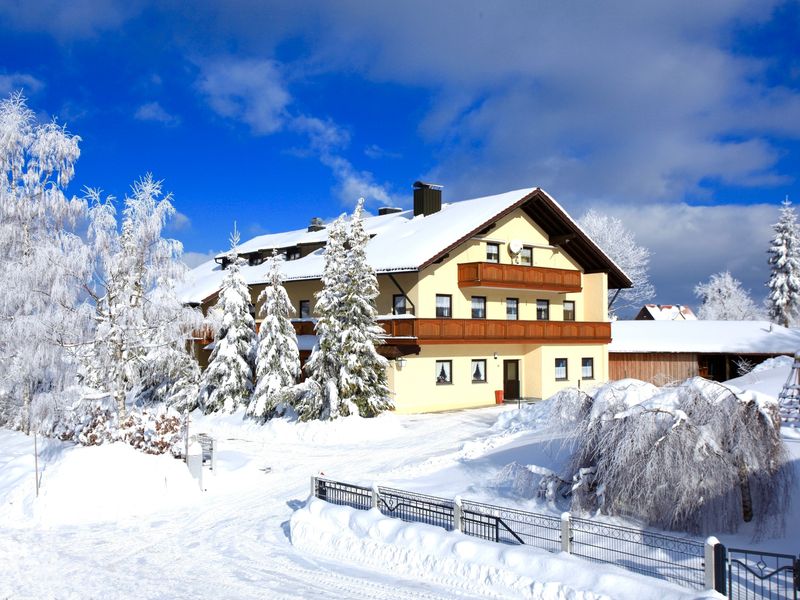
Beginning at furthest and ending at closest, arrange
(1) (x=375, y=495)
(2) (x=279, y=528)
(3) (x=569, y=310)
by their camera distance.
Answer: (3) (x=569, y=310)
(2) (x=279, y=528)
(1) (x=375, y=495)

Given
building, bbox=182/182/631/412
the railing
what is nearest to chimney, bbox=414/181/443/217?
building, bbox=182/182/631/412

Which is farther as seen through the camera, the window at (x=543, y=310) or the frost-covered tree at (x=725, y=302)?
the frost-covered tree at (x=725, y=302)

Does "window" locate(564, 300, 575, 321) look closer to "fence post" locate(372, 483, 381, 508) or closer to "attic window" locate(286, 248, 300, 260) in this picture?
"attic window" locate(286, 248, 300, 260)

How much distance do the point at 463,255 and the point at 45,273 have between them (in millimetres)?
20273

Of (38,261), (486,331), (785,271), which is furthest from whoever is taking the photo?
(785,271)

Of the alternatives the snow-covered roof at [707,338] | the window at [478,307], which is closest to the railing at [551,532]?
the window at [478,307]

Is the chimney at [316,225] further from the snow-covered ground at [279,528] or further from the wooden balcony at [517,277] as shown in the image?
the snow-covered ground at [279,528]

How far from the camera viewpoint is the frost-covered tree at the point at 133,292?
20.7 m

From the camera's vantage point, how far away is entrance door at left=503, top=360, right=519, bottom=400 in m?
37.2

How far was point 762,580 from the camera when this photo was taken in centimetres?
1038

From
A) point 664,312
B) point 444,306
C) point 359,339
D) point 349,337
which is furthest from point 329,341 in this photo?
point 664,312

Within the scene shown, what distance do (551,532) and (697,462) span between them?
10.2 ft

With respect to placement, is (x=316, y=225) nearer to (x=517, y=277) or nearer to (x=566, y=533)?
(x=517, y=277)

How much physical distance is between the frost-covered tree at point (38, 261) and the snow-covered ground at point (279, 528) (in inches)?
111
